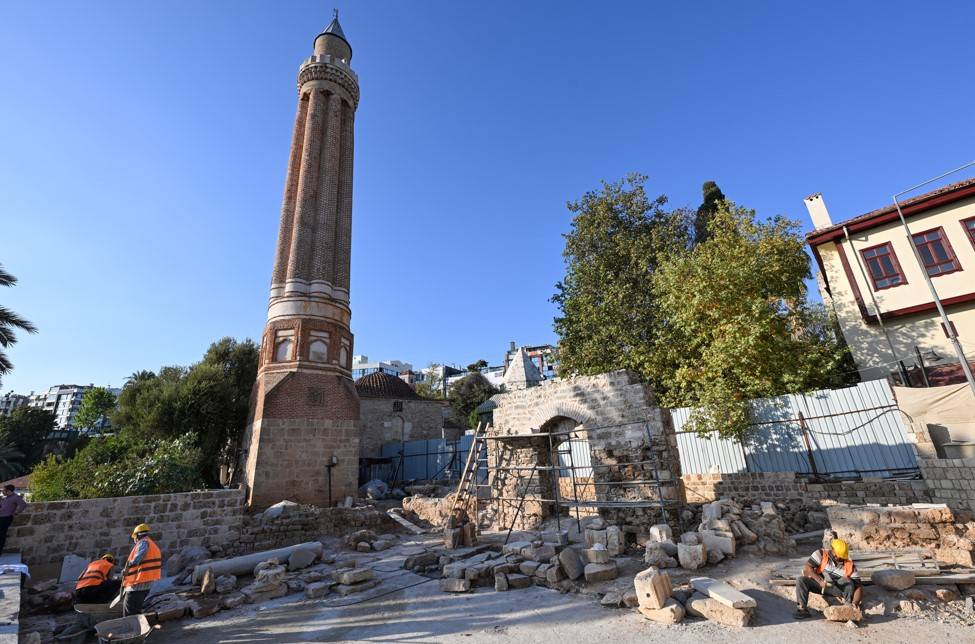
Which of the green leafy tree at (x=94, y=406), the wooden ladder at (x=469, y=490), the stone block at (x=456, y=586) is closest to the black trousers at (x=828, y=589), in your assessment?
the stone block at (x=456, y=586)

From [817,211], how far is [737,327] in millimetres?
8464

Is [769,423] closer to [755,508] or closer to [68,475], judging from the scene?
[755,508]

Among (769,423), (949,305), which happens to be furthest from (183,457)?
(949,305)

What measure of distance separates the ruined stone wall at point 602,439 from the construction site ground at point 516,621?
167 centimetres

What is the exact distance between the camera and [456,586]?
5965 mm

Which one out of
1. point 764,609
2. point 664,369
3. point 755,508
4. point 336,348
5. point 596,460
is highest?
point 336,348

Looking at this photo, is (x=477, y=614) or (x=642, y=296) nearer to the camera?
(x=477, y=614)

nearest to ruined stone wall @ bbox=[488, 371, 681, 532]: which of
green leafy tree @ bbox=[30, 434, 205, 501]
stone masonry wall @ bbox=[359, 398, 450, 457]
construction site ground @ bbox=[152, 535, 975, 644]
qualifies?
construction site ground @ bbox=[152, 535, 975, 644]

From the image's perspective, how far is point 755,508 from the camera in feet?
24.1

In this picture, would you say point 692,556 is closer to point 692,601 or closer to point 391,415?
point 692,601

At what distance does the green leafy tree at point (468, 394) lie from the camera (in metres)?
38.1

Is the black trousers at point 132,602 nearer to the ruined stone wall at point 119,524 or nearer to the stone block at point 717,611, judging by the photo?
the ruined stone wall at point 119,524

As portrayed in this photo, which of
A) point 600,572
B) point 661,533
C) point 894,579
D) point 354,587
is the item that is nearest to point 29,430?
point 354,587

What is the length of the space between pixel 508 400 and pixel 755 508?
214 inches
